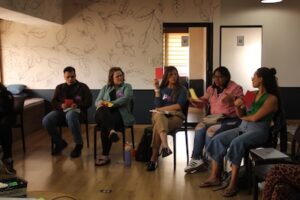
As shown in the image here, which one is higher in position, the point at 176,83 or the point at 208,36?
the point at 208,36

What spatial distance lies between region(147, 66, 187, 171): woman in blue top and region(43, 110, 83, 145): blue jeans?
1047mm

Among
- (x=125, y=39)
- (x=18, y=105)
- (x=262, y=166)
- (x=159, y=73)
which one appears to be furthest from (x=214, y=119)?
(x=125, y=39)

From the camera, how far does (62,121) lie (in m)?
4.88

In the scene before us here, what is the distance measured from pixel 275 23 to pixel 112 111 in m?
3.47

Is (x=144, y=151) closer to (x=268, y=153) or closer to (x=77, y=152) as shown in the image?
(x=77, y=152)

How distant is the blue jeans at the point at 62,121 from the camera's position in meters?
4.74

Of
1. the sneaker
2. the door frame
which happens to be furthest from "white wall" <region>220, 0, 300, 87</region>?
the sneaker

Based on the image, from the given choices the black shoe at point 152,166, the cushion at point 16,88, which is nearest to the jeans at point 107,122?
the black shoe at point 152,166

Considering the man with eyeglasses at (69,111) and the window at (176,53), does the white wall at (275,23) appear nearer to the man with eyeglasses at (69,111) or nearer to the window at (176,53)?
the man with eyeglasses at (69,111)

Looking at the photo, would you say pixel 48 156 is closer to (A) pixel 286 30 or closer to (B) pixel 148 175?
(B) pixel 148 175

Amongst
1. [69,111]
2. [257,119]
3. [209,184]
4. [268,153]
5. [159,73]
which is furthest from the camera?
[159,73]

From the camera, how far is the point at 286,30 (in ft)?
21.3

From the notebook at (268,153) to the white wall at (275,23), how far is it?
3.66 meters

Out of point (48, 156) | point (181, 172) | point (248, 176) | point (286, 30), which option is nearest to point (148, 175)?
point (181, 172)
